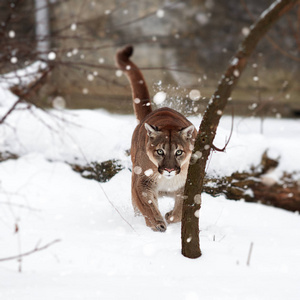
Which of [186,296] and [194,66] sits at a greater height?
[194,66]

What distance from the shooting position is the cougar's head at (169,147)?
231cm

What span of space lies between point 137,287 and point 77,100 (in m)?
5.76

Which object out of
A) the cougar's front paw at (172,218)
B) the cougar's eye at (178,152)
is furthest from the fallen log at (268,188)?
the cougar's eye at (178,152)

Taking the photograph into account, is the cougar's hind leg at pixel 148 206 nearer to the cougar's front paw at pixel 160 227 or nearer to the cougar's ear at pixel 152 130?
the cougar's front paw at pixel 160 227

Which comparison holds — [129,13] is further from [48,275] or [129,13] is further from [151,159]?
[48,275]

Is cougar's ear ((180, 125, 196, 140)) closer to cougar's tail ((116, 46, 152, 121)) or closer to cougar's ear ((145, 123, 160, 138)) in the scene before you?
cougar's ear ((145, 123, 160, 138))

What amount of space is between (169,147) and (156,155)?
98 millimetres

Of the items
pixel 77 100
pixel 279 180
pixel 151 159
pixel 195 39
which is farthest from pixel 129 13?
pixel 151 159

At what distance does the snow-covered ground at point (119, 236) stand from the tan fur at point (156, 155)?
116mm

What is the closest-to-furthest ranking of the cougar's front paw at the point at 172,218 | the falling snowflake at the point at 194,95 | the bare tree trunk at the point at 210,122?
the bare tree trunk at the point at 210,122 < the falling snowflake at the point at 194,95 < the cougar's front paw at the point at 172,218

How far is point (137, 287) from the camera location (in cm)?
179

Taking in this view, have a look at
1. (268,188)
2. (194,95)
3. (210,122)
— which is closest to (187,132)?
(194,95)

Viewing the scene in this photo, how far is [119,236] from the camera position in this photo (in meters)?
2.41

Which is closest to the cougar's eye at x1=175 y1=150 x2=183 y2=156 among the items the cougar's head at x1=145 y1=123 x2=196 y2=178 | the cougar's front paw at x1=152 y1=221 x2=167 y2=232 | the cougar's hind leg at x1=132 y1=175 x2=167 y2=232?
the cougar's head at x1=145 y1=123 x2=196 y2=178
